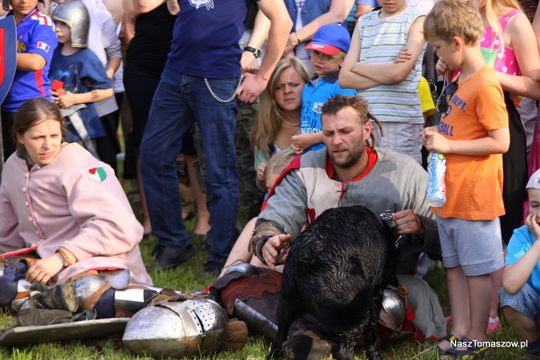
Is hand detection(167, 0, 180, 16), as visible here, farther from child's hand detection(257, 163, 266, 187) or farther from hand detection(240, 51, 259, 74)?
child's hand detection(257, 163, 266, 187)

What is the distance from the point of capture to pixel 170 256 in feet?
20.3

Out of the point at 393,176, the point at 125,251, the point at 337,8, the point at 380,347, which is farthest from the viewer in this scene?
the point at 337,8

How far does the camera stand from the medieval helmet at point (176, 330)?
14.2ft

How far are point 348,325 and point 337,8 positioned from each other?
2804mm

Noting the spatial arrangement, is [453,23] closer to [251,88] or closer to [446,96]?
[446,96]

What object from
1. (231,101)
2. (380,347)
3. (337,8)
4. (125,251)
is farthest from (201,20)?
(380,347)

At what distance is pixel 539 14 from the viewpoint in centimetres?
509

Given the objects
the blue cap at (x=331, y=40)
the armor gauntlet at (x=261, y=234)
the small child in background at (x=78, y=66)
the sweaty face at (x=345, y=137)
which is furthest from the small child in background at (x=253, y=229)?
the small child in background at (x=78, y=66)

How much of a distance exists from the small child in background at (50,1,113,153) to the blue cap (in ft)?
5.88

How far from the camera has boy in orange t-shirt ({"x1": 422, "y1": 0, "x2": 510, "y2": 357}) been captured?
434cm

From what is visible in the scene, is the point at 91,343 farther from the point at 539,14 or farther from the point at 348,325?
the point at 539,14

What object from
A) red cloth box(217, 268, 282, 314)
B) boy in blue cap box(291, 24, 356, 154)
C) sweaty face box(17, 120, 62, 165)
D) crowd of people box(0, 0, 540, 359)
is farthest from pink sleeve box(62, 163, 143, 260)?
boy in blue cap box(291, 24, 356, 154)

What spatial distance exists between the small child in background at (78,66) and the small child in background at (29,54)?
1.25ft

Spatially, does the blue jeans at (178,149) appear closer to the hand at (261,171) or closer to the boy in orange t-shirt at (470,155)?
the hand at (261,171)
